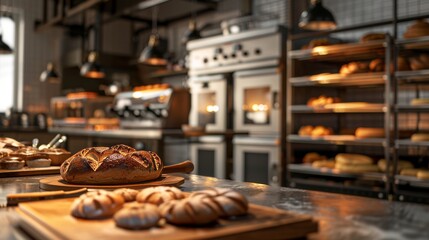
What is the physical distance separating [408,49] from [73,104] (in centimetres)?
615

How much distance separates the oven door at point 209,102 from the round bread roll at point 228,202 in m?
4.92

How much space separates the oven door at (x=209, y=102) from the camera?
5.90 meters

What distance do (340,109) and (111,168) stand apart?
3.53 m

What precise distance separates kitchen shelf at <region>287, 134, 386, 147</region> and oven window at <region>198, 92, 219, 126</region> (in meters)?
1.45

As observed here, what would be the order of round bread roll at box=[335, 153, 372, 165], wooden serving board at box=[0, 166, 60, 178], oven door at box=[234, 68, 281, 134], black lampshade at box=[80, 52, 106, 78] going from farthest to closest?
black lampshade at box=[80, 52, 106, 78], oven door at box=[234, 68, 281, 134], round bread roll at box=[335, 153, 372, 165], wooden serving board at box=[0, 166, 60, 178]

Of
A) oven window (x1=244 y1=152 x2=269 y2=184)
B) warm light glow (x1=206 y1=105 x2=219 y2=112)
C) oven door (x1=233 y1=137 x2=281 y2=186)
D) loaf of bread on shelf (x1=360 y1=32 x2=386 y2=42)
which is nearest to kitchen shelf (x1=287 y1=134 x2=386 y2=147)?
oven door (x1=233 y1=137 x2=281 y2=186)

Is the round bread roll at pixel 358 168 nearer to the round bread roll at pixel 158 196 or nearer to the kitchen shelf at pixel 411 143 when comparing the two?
the kitchen shelf at pixel 411 143

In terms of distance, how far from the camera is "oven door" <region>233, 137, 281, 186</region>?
510 centimetres

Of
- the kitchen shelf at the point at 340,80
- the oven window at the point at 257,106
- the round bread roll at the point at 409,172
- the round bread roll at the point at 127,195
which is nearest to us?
the round bread roll at the point at 127,195

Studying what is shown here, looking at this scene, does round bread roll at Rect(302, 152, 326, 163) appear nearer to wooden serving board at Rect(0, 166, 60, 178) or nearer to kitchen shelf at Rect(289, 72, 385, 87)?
kitchen shelf at Rect(289, 72, 385, 87)

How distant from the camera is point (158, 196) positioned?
3.20 feet

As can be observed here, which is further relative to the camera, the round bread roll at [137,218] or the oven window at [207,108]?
the oven window at [207,108]

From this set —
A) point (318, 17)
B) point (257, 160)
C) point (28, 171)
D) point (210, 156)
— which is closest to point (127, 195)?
point (28, 171)

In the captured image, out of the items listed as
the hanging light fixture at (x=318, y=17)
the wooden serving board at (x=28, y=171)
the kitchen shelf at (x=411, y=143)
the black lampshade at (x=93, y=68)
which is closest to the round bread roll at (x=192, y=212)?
the wooden serving board at (x=28, y=171)
